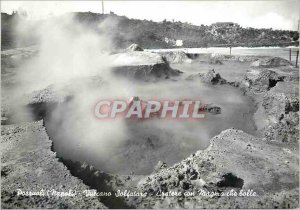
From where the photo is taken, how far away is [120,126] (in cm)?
856

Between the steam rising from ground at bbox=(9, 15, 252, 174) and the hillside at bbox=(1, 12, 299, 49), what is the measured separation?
17.0m

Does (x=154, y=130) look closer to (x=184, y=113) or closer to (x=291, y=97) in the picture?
(x=184, y=113)

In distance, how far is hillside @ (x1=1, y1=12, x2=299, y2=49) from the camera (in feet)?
102

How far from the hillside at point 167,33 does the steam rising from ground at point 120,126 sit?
17.0 meters

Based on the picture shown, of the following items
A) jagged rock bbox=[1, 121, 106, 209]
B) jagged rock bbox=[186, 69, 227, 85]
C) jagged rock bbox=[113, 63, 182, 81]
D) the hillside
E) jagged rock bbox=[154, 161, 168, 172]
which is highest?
the hillside

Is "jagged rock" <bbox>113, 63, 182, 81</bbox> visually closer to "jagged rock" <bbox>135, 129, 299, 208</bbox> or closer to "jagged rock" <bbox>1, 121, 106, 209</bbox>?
"jagged rock" <bbox>1, 121, 106, 209</bbox>

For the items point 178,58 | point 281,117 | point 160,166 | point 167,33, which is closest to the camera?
point 160,166

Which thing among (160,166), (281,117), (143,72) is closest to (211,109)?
(281,117)

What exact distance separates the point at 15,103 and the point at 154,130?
5.37 m

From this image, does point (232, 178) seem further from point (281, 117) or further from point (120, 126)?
point (120, 126)

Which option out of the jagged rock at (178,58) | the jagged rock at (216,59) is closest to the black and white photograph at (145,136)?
the jagged rock at (216,59)

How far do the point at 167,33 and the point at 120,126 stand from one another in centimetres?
3715

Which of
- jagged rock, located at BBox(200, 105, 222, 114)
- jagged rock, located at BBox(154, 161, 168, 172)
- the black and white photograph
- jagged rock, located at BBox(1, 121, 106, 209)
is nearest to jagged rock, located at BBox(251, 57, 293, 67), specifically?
the black and white photograph

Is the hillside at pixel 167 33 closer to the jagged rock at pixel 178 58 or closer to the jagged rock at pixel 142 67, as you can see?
the jagged rock at pixel 178 58
